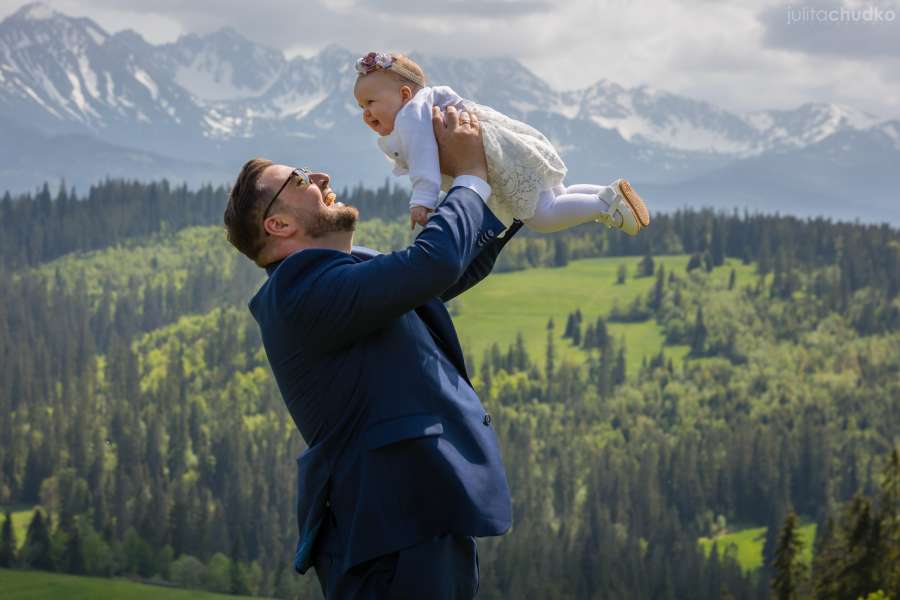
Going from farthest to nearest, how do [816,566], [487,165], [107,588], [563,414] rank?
[563,414] < [107,588] < [816,566] < [487,165]

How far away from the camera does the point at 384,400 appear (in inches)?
193

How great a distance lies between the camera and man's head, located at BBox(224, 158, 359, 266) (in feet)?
16.5

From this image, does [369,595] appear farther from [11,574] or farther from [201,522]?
[201,522]

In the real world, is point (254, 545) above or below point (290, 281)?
below

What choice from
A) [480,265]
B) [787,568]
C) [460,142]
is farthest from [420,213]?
[787,568]

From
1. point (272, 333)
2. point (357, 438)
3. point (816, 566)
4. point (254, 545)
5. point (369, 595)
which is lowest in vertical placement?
point (254, 545)

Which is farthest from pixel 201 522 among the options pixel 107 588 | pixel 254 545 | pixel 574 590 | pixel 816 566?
pixel 816 566

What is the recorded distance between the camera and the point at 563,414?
187500 millimetres

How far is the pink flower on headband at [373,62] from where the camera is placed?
5.66 m

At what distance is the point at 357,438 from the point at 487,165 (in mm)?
1260

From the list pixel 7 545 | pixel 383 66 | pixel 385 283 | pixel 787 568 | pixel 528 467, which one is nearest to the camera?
pixel 385 283

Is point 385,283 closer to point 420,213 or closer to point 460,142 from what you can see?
point 420,213

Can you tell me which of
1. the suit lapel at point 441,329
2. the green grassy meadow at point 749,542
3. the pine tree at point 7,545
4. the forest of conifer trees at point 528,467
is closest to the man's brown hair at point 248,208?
the suit lapel at point 441,329

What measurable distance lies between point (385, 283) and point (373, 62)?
4.73 ft
